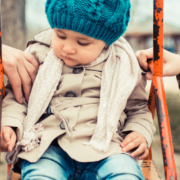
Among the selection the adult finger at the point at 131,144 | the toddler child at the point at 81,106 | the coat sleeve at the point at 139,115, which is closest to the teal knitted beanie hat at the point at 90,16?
the toddler child at the point at 81,106

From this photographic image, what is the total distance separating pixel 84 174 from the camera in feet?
2.71

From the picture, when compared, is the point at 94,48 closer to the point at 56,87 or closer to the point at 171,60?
the point at 56,87

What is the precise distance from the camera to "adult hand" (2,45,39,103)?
2.73 ft

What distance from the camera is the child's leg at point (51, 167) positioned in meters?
0.73

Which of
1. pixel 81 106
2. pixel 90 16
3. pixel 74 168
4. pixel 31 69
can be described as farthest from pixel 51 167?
pixel 90 16

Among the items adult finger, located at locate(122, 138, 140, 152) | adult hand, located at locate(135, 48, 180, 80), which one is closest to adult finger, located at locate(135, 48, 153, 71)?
adult hand, located at locate(135, 48, 180, 80)

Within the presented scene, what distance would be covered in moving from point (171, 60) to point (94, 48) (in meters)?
0.30

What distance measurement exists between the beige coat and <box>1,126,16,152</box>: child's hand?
2 cm

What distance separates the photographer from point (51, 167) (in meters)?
0.76

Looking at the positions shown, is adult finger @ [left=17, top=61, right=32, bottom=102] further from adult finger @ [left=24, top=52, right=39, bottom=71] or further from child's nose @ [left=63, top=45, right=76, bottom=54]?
child's nose @ [left=63, top=45, right=76, bottom=54]

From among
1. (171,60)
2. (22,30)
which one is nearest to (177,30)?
(22,30)

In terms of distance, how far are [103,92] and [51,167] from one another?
30 cm

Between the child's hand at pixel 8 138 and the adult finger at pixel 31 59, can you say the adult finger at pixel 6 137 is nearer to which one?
the child's hand at pixel 8 138

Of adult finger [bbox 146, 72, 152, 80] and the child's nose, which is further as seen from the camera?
adult finger [bbox 146, 72, 152, 80]
